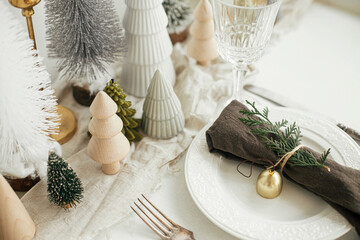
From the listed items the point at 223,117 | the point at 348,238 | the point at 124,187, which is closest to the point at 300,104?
the point at 223,117

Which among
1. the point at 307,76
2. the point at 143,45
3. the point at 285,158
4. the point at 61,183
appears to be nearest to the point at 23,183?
the point at 61,183

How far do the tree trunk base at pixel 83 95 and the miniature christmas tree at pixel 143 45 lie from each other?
10 cm

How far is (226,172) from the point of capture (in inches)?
29.8

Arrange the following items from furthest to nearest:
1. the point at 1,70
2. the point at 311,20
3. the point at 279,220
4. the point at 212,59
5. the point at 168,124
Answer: the point at 311,20, the point at 212,59, the point at 168,124, the point at 279,220, the point at 1,70

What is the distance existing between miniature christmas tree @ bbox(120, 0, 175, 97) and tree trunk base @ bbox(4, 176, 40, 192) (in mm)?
318

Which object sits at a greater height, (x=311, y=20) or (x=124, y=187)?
(x=311, y=20)

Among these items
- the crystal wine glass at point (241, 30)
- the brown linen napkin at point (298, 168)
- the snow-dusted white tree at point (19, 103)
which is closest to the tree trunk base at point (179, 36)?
the crystal wine glass at point (241, 30)

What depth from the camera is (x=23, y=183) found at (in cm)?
75

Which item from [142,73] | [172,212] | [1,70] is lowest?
[172,212]

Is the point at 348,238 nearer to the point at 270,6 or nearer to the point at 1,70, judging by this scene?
the point at 270,6

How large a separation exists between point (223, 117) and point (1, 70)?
41 centimetres

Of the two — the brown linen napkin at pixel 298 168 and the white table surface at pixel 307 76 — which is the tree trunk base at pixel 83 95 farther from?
the brown linen napkin at pixel 298 168

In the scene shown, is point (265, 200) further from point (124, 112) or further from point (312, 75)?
point (312, 75)

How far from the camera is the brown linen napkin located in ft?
2.11
